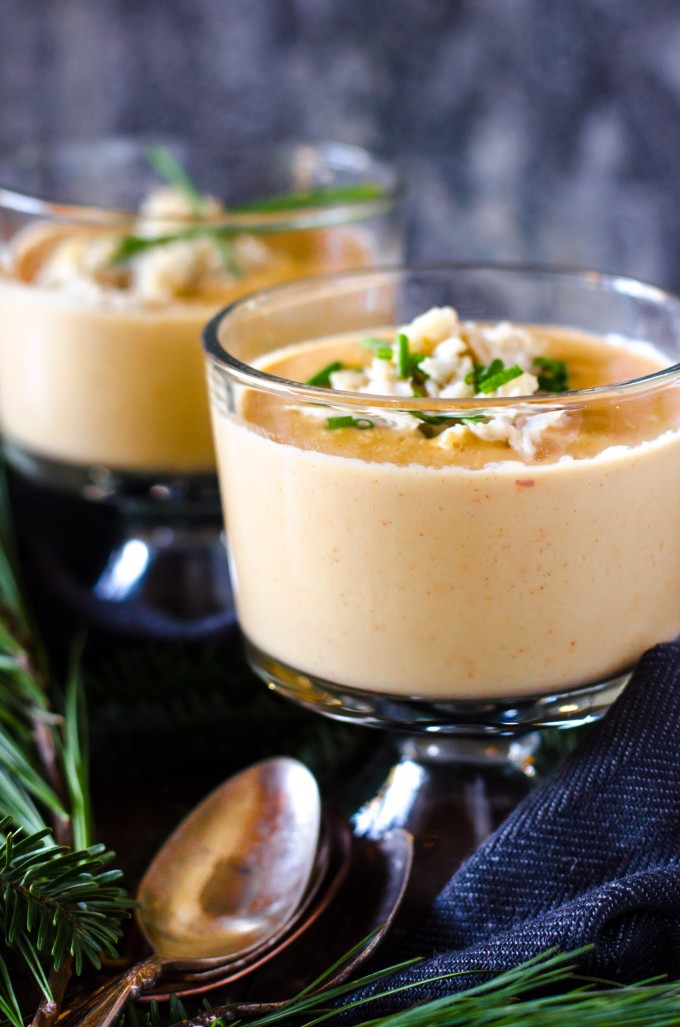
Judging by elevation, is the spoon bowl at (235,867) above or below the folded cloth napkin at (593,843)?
below

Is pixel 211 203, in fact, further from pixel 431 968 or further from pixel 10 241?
pixel 431 968

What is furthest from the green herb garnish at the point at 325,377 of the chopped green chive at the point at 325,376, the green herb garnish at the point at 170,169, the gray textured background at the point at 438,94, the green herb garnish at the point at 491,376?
the gray textured background at the point at 438,94

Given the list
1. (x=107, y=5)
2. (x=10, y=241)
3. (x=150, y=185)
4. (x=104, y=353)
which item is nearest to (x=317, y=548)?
(x=104, y=353)

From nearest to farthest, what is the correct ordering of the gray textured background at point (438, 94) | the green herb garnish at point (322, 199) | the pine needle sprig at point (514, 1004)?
the pine needle sprig at point (514, 1004) → the green herb garnish at point (322, 199) → the gray textured background at point (438, 94)

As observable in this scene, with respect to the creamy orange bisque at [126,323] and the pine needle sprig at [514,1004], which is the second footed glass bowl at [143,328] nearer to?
the creamy orange bisque at [126,323]

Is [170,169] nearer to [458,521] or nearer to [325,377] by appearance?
[325,377]

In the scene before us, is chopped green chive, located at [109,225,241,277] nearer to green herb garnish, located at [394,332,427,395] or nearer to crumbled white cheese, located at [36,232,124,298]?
crumbled white cheese, located at [36,232,124,298]
